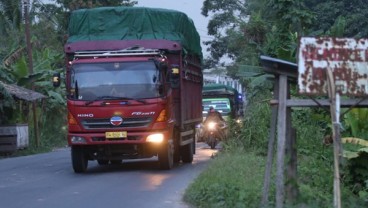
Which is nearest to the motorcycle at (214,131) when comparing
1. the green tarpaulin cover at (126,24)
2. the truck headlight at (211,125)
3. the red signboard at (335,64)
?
the truck headlight at (211,125)

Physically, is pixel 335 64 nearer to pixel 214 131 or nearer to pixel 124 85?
pixel 124 85

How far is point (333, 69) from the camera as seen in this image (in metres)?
8.12

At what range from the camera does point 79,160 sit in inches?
610

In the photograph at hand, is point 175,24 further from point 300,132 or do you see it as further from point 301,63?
point 301,63

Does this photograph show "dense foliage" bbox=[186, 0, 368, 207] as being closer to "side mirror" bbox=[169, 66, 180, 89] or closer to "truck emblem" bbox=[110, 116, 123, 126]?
"side mirror" bbox=[169, 66, 180, 89]

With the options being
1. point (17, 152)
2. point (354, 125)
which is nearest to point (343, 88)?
point (354, 125)

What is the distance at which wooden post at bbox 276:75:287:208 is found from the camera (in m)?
8.41

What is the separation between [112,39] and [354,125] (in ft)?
20.4

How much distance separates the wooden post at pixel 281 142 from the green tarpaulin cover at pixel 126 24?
7.67 m

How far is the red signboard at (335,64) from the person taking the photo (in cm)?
809

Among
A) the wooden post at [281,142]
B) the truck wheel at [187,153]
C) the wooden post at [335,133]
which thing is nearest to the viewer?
the wooden post at [335,133]

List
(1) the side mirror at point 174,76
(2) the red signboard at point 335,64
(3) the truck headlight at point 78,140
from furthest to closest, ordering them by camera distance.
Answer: (1) the side mirror at point 174,76, (3) the truck headlight at point 78,140, (2) the red signboard at point 335,64

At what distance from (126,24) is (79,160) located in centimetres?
360

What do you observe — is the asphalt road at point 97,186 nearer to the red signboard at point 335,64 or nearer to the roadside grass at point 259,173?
the roadside grass at point 259,173
